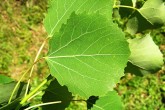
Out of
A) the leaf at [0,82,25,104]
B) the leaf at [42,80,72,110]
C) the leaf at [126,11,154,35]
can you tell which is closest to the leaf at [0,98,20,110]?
the leaf at [0,82,25,104]

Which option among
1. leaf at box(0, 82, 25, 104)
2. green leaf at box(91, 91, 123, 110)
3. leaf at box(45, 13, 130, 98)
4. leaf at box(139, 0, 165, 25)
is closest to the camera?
leaf at box(45, 13, 130, 98)

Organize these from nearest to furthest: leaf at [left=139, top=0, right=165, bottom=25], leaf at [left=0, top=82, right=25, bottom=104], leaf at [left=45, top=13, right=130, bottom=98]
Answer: leaf at [left=45, top=13, right=130, bottom=98], leaf at [left=0, top=82, right=25, bottom=104], leaf at [left=139, top=0, right=165, bottom=25]

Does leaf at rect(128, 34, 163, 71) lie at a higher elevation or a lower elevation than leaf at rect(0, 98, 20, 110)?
lower

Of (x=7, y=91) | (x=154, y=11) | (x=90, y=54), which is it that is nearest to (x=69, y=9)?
(x=90, y=54)

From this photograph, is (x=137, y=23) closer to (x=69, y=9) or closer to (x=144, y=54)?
(x=144, y=54)

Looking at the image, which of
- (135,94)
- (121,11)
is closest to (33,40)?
(135,94)

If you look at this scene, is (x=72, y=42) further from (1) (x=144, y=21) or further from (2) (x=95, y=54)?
(1) (x=144, y=21)

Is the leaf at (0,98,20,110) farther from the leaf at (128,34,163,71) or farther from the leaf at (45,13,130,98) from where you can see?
the leaf at (128,34,163,71)
